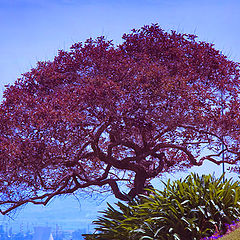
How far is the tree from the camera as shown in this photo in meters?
10.6

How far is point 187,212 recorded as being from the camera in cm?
909

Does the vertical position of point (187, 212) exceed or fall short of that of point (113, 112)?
it falls short

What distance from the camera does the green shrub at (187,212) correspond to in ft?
29.0

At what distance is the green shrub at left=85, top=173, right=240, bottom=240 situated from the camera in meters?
8.84

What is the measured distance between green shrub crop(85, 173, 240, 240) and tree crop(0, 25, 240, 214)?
2150 millimetres

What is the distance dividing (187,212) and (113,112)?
3.48 m

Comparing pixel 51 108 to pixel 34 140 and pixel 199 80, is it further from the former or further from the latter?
pixel 199 80

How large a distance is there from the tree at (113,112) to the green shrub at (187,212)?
2.15 metres

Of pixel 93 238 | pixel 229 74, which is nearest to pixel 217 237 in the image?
Answer: pixel 93 238

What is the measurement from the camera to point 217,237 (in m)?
8.41

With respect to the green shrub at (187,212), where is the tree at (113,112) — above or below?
above

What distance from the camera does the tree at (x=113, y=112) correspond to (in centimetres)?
1057

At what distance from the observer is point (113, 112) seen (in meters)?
10.8

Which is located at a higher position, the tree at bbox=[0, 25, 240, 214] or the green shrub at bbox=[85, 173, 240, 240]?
the tree at bbox=[0, 25, 240, 214]
